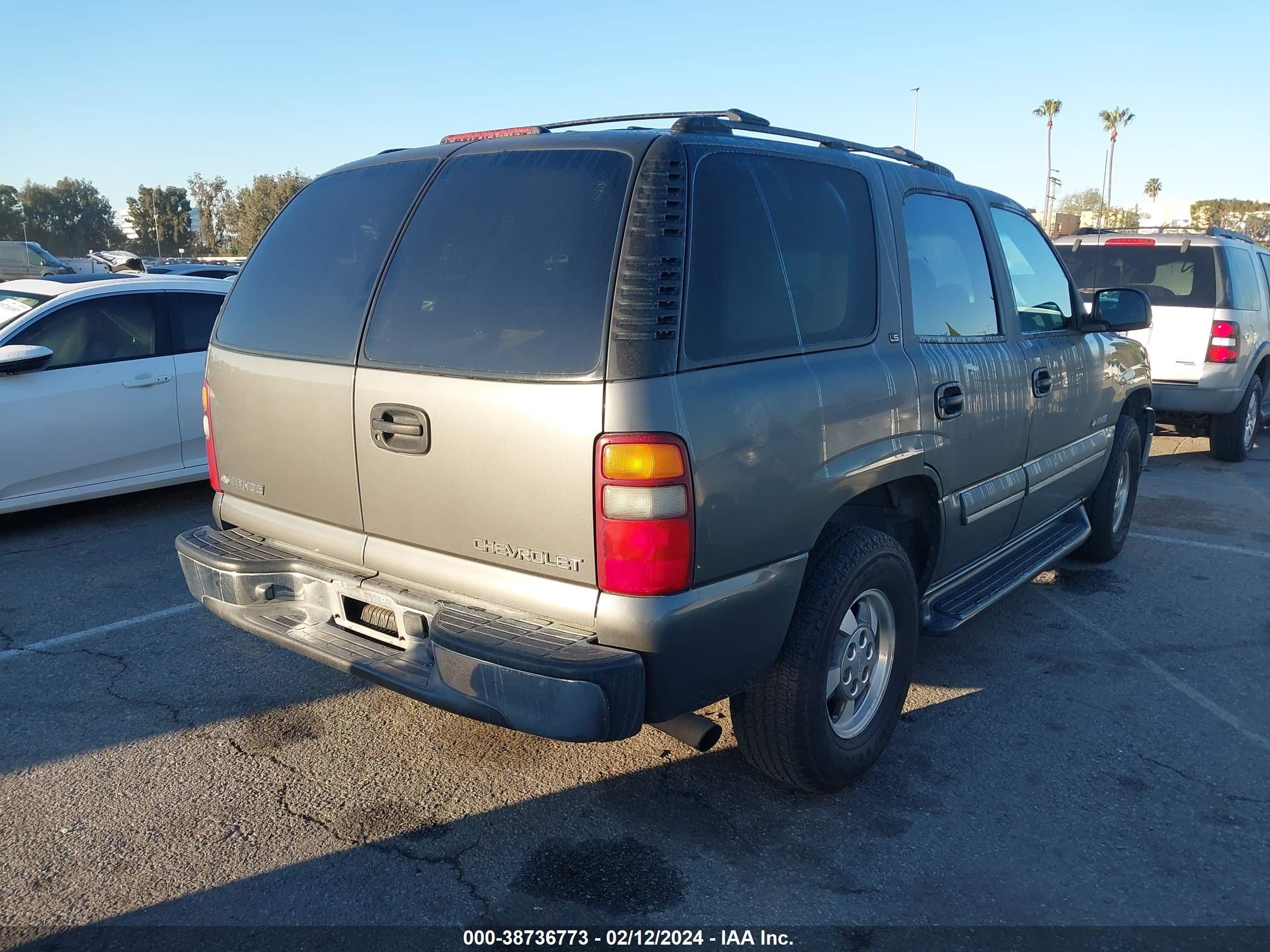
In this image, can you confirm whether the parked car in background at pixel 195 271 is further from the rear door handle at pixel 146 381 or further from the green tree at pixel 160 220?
the green tree at pixel 160 220

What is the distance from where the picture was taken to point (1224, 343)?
343 inches

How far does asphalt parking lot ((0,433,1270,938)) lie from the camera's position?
9.05ft

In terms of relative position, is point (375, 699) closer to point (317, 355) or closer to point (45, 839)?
point (45, 839)

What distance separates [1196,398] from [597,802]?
7.82 m

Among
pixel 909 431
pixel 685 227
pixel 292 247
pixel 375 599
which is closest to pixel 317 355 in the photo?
pixel 292 247

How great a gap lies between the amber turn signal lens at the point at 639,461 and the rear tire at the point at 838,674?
0.77 meters

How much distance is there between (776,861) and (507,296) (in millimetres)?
1821

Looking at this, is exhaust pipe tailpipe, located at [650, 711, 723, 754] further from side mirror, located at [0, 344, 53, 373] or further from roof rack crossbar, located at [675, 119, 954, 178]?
side mirror, located at [0, 344, 53, 373]

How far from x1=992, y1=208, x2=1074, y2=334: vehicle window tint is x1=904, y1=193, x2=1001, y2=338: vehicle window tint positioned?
0.91ft

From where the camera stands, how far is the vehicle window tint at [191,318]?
22.5 feet

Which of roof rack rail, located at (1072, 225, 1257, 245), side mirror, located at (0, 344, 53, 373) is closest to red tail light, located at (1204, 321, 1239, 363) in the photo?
roof rack rail, located at (1072, 225, 1257, 245)

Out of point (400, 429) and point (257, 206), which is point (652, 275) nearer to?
point (400, 429)

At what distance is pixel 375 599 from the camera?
9.95 feet

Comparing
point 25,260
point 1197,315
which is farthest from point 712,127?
point 25,260
